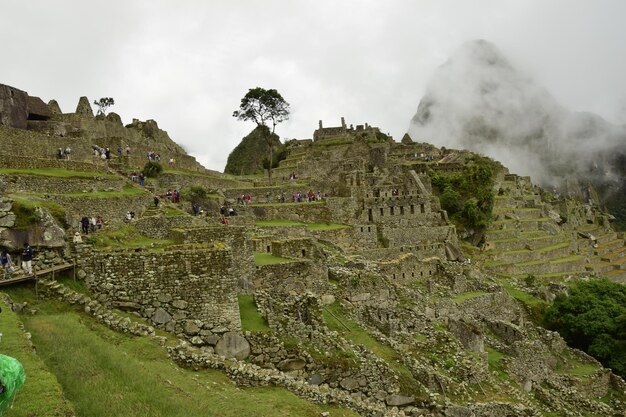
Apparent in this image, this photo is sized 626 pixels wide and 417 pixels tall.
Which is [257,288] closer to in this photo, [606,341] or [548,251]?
[606,341]

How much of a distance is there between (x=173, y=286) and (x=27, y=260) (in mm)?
3470

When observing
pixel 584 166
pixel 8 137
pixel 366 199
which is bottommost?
pixel 366 199

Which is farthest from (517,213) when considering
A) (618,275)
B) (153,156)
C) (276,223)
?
(153,156)

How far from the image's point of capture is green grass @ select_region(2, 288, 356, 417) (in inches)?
300

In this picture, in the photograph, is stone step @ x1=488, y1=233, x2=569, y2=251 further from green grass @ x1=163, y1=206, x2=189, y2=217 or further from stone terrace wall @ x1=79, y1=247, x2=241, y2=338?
stone terrace wall @ x1=79, y1=247, x2=241, y2=338

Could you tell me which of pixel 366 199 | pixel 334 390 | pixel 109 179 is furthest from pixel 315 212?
pixel 334 390

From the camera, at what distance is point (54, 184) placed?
2116 centimetres

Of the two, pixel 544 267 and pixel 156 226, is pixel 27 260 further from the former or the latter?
pixel 544 267

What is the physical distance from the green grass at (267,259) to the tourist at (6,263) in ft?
25.9

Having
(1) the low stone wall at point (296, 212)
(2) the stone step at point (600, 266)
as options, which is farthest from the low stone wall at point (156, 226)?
(2) the stone step at point (600, 266)

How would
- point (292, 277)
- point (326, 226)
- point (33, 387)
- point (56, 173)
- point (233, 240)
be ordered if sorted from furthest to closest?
point (326, 226) → point (56, 173) → point (292, 277) → point (233, 240) → point (33, 387)

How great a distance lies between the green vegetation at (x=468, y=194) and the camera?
43031 millimetres

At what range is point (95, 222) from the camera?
20125 millimetres

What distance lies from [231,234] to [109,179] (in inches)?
474
